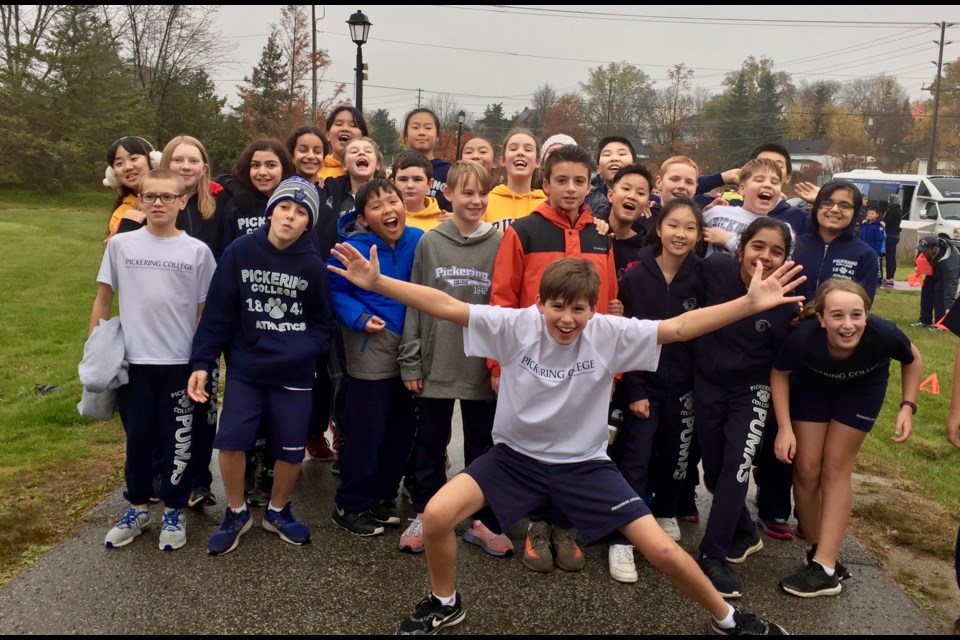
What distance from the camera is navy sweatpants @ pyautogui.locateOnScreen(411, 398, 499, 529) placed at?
409 centimetres

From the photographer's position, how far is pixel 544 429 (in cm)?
330

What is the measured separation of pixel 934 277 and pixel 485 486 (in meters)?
12.3

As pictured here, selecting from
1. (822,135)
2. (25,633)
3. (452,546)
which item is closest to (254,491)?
(25,633)

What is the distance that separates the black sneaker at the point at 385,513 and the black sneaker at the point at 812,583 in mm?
2155

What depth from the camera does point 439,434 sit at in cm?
411

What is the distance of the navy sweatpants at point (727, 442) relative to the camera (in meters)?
3.71

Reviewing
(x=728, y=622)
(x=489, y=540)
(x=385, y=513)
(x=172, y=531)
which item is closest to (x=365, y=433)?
(x=385, y=513)

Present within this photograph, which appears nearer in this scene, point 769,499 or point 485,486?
point 485,486

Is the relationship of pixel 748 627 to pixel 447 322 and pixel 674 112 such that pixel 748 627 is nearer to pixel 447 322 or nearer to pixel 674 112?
pixel 447 322

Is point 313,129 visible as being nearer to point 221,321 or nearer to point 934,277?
point 221,321

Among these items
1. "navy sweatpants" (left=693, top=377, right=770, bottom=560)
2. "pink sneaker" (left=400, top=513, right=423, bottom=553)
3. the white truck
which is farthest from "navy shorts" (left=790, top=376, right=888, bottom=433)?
the white truck

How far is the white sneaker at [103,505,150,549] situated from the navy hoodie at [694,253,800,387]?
10.5ft

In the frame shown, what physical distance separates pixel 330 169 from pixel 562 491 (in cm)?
341

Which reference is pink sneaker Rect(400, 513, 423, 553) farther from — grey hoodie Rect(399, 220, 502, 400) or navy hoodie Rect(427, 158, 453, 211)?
navy hoodie Rect(427, 158, 453, 211)
